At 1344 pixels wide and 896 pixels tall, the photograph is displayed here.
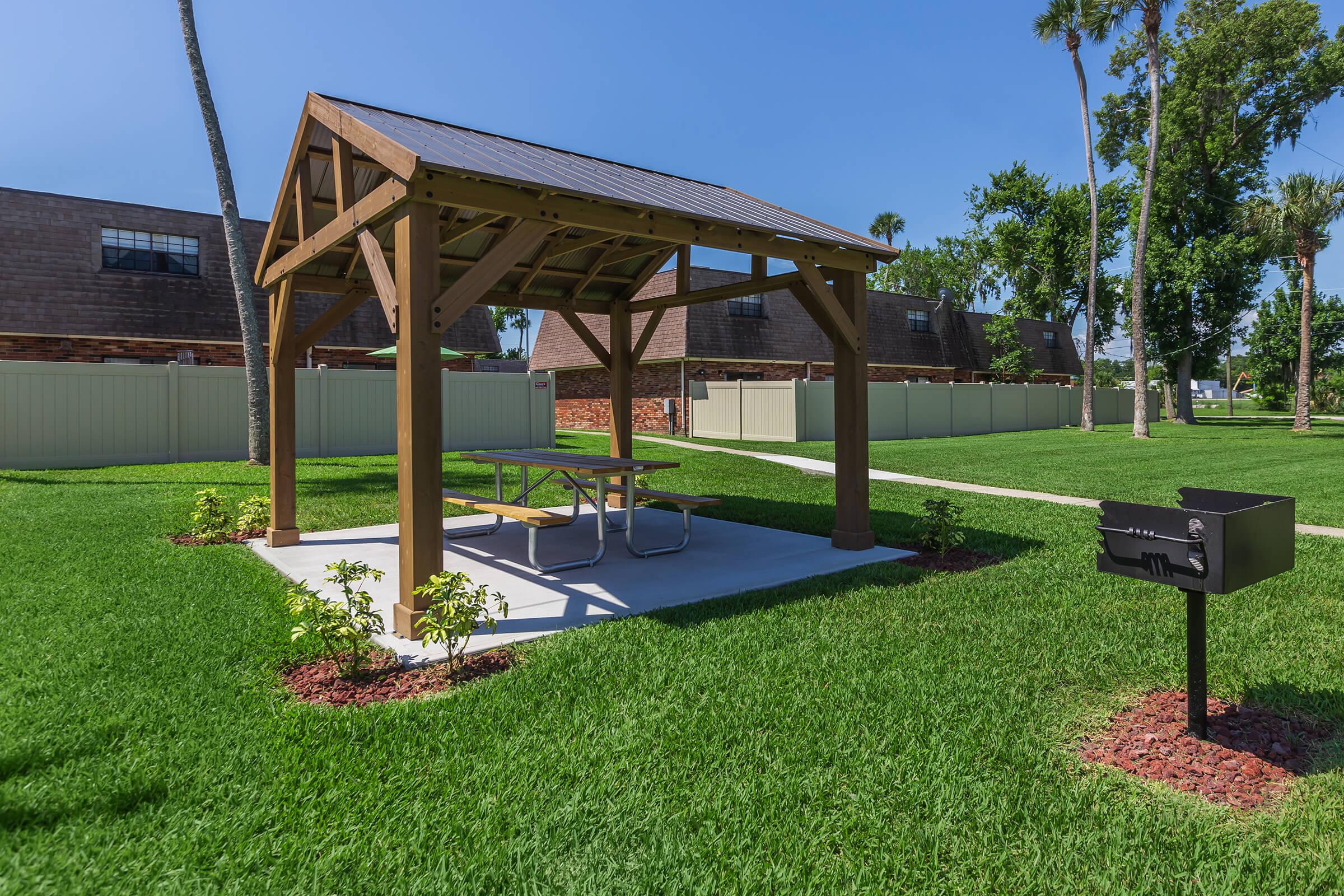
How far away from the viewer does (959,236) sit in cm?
4884

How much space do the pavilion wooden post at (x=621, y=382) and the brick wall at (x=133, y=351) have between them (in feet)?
41.7

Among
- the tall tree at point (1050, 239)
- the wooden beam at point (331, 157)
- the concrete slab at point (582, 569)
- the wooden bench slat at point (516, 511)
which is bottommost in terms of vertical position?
the concrete slab at point (582, 569)

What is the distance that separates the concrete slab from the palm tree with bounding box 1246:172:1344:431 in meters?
26.7

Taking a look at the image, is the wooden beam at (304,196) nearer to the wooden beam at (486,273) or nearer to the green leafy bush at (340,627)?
the wooden beam at (486,273)

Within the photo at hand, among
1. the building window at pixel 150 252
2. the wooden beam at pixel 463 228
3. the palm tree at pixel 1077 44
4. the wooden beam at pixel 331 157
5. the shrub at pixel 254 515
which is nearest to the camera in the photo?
the wooden beam at pixel 331 157

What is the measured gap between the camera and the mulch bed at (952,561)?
20.5 feet

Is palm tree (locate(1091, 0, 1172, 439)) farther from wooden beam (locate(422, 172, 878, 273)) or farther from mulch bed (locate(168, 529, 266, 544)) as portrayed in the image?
mulch bed (locate(168, 529, 266, 544))

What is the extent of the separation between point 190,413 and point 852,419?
44.6 feet

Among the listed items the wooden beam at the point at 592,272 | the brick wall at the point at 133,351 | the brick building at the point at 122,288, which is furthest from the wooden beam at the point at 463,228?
the brick wall at the point at 133,351

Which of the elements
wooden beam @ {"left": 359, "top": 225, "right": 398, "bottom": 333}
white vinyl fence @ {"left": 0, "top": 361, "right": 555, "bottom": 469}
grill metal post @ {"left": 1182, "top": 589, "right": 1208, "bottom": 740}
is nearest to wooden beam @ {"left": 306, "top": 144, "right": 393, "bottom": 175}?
wooden beam @ {"left": 359, "top": 225, "right": 398, "bottom": 333}

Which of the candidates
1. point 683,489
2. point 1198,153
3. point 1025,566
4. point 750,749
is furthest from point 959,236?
point 750,749

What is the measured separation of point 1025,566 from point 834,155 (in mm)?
30038

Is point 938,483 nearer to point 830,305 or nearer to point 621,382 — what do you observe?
point 621,382

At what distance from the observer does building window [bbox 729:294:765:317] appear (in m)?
26.4
